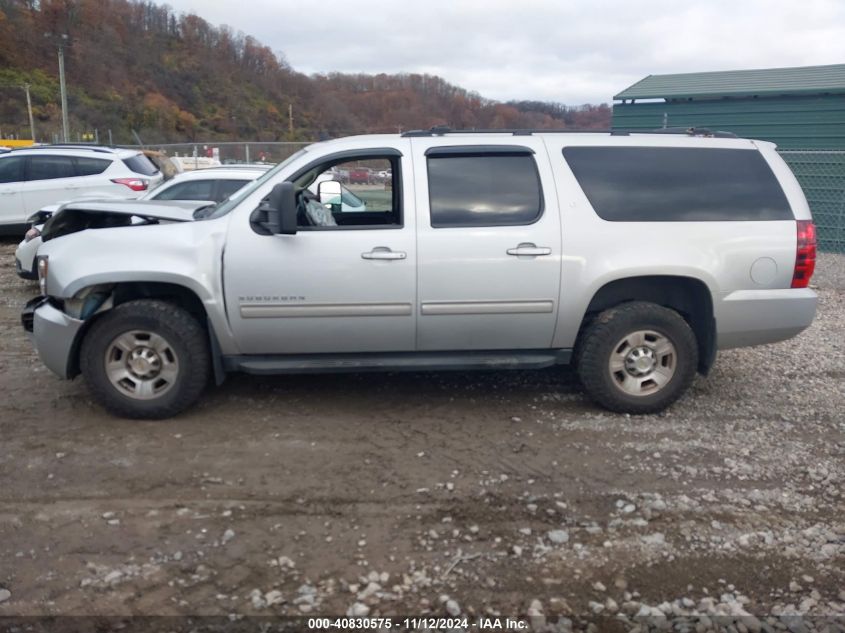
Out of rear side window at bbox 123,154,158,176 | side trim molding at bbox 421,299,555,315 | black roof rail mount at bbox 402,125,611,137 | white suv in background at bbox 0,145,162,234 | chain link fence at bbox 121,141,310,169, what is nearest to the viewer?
side trim molding at bbox 421,299,555,315

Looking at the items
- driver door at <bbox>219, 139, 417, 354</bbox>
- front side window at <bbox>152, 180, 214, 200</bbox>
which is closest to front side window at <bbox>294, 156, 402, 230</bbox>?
driver door at <bbox>219, 139, 417, 354</bbox>

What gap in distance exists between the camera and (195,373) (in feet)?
16.2

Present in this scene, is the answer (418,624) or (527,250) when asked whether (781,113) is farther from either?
(418,624)

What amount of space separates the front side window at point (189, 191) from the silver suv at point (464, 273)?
15.6 feet

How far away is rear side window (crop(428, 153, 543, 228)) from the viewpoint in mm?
4941

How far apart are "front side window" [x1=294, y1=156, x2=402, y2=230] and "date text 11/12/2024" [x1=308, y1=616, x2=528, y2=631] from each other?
8.57ft

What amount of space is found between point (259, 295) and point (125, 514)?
1.58m

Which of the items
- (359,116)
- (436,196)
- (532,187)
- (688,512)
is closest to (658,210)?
(532,187)

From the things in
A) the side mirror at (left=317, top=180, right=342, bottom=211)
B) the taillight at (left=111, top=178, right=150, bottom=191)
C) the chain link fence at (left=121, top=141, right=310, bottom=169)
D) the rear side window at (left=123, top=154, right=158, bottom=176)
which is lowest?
the side mirror at (left=317, top=180, right=342, bottom=211)

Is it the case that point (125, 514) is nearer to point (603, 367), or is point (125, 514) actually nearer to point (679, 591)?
point (679, 591)

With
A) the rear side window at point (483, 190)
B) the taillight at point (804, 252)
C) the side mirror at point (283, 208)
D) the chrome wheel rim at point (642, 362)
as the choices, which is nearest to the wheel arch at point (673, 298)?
the chrome wheel rim at point (642, 362)

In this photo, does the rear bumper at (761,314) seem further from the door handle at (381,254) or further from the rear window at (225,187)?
the rear window at (225,187)

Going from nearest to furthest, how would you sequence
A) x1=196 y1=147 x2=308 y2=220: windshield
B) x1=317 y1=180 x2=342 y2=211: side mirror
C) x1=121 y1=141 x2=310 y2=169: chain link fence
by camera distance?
x1=196 y1=147 x2=308 y2=220: windshield < x1=317 y1=180 x2=342 y2=211: side mirror < x1=121 y1=141 x2=310 y2=169: chain link fence

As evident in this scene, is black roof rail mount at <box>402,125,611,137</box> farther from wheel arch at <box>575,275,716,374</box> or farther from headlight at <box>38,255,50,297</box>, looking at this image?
headlight at <box>38,255,50,297</box>
